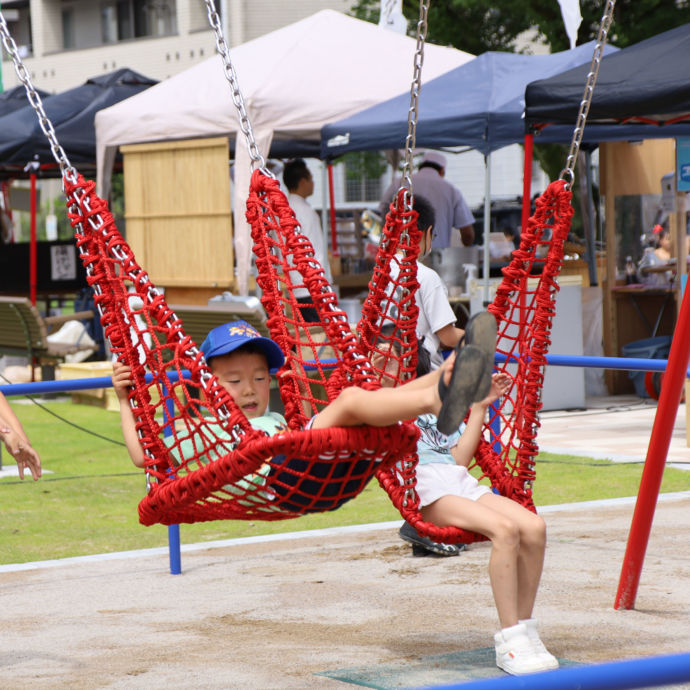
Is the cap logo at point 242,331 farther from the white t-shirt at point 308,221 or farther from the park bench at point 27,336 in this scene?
the park bench at point 27,336

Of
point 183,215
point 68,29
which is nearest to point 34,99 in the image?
point 183,215

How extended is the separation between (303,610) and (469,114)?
6.32 meters

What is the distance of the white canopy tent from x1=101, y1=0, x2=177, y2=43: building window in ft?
76.2

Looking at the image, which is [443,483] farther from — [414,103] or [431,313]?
[431,313]

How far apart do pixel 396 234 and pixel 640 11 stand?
18.5 meters

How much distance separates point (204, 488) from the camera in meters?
3.68

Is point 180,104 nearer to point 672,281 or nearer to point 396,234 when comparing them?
point 672,281

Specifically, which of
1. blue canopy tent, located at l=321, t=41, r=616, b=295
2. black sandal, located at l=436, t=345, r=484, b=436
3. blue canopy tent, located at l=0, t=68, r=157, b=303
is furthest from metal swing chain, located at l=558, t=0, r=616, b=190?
blue canopy tent, located at l=0, t=68, r=157, b=303

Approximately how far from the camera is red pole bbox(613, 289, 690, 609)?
4.51 meters

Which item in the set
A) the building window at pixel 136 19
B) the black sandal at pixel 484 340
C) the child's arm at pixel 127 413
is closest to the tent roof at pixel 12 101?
the child's arm at pixel 127 413

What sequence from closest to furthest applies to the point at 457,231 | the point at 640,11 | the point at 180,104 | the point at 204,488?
the point at 204,488
the point at 180,104
the point at 457,231
the point at 640,11

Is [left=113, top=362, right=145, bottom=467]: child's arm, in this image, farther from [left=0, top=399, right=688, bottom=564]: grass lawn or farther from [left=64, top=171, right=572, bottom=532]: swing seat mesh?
[left=0, top=399, right=688, bottom=564]: grass lawn

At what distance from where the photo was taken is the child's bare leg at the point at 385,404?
10.9 ft

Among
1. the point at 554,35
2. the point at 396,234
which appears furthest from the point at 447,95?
the point at 554,35
